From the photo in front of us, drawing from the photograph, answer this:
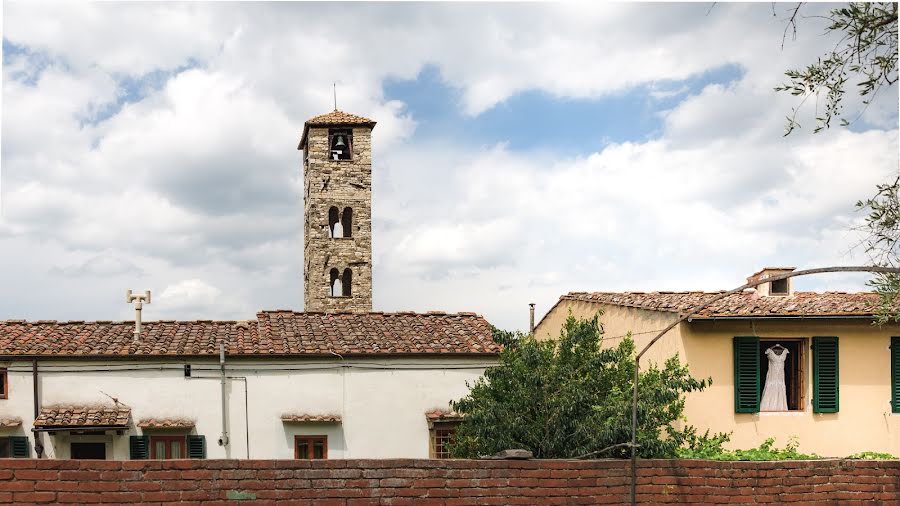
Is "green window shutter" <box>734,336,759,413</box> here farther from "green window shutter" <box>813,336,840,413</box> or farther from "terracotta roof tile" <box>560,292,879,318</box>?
"green window shutter" <box>813,336,840,413</box>

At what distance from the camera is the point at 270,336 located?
17469 mm

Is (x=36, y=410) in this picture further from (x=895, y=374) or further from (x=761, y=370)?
(x=895, y=374)

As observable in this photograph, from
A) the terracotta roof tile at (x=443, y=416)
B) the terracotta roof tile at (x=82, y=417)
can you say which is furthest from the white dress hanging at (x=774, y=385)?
the terracotta roof tile at (x=82, y=417)

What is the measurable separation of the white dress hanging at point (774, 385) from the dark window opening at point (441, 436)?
5.83 metres

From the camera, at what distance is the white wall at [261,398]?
16156 mm

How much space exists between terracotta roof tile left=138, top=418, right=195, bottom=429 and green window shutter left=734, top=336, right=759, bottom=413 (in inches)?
403

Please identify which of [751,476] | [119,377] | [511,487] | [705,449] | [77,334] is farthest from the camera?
[77,334]

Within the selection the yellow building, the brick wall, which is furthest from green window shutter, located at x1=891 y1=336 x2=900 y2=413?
the brick wall

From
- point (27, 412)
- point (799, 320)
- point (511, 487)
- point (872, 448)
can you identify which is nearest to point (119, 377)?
point (27, 412)

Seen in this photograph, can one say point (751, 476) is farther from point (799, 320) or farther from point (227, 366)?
point (227, 366)

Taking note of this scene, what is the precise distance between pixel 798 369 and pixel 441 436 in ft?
22.6

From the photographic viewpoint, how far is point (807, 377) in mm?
15430

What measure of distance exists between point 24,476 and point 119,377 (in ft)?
26.4

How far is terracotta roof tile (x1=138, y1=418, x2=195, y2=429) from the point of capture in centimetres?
1594
